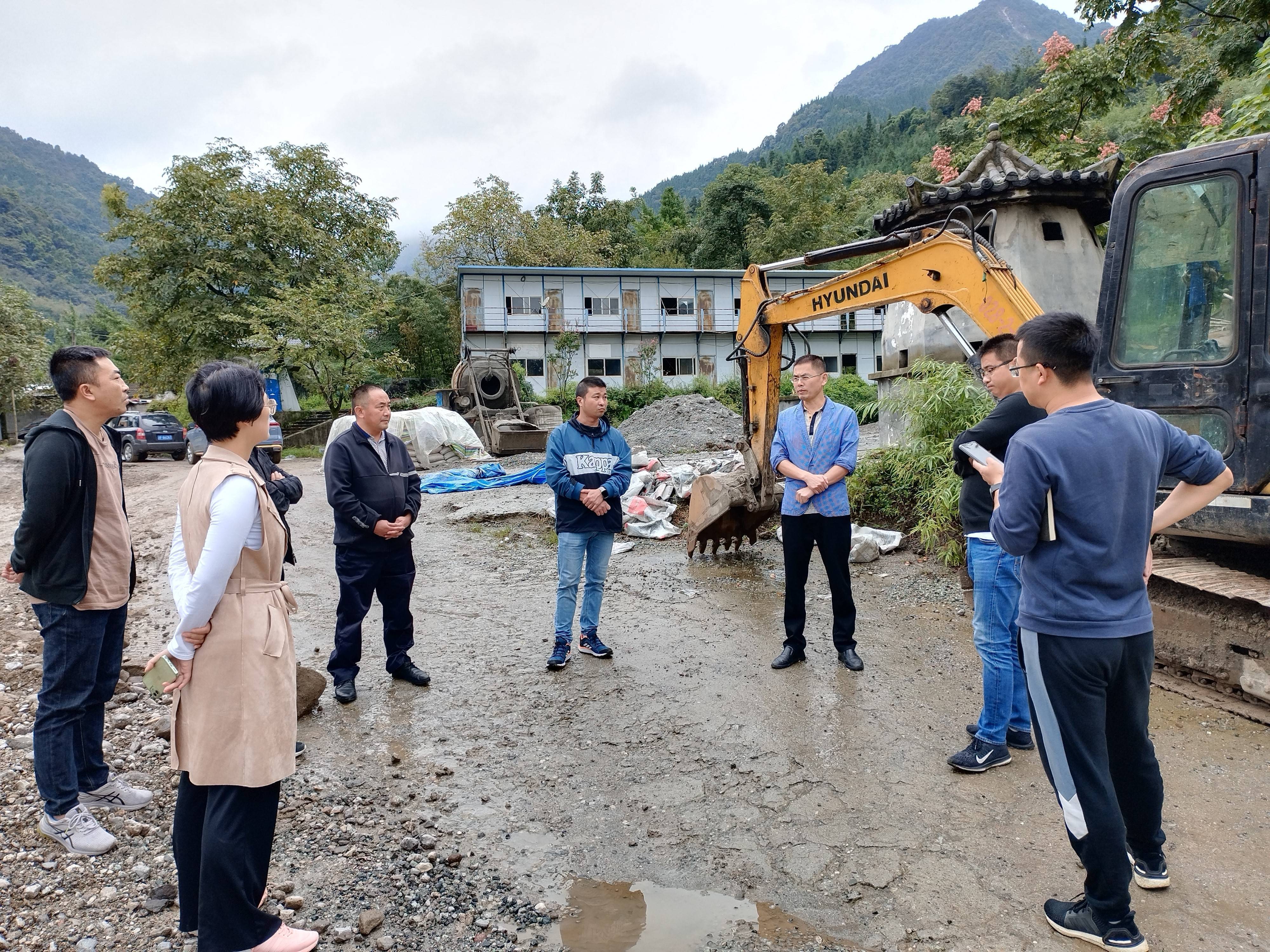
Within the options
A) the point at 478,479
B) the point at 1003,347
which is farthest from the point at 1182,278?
the point at 478,479

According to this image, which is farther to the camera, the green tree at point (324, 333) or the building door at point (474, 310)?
the building door at point (474, 310)

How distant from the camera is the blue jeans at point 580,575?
15.7ft

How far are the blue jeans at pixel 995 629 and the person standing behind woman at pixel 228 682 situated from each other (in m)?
2.73

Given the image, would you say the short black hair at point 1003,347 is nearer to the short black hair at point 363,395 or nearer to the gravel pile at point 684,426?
the short black hair at point 363,395

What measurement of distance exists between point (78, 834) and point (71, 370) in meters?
1.72

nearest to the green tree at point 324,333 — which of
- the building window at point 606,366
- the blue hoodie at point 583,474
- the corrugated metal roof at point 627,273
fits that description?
the corrugated metal roof at point 627,273

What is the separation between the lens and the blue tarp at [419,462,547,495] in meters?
13.5

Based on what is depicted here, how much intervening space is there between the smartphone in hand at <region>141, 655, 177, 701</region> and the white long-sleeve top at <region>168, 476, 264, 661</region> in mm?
32

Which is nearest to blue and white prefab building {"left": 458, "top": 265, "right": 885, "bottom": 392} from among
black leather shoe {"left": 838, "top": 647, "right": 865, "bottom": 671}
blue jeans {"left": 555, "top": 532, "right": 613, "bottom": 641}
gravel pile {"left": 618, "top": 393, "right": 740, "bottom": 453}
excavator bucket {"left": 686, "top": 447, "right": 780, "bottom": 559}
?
gravel pile {"left": 618, "top": 393, "right": 740, "bottom": 453}

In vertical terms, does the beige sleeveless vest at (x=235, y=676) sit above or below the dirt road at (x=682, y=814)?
above

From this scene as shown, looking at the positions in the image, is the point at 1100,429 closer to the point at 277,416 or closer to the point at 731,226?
the point at 277,416

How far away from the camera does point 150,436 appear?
20.7 metres

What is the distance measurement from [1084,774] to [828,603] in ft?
13.6

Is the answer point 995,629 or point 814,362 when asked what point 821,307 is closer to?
point 814,362
